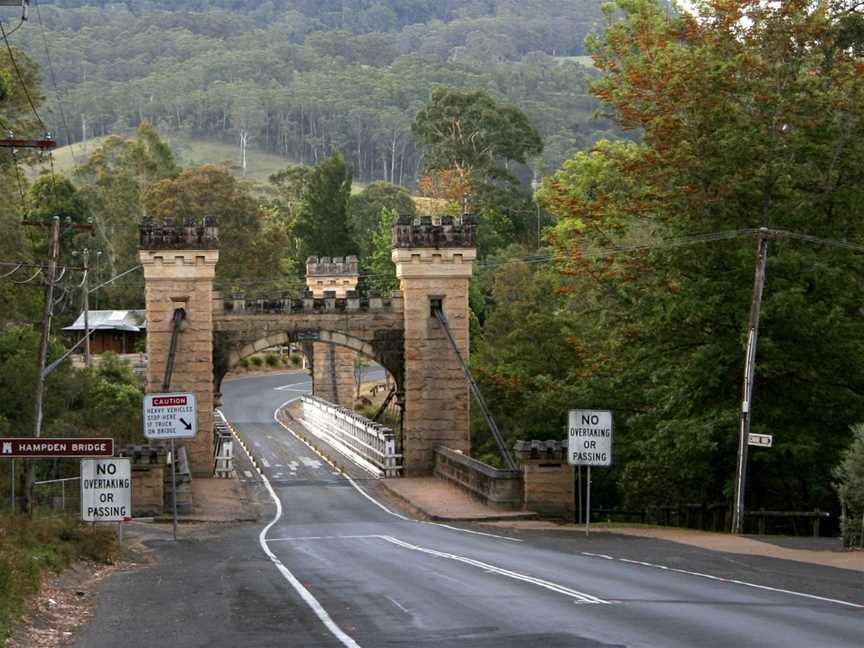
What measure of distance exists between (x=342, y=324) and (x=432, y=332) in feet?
9.34

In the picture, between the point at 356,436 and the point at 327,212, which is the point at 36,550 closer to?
the point at 356,436

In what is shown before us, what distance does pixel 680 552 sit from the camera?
25641mm

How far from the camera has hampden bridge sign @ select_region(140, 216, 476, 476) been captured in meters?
43.1

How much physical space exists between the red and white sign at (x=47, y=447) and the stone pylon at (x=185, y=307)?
733 inches

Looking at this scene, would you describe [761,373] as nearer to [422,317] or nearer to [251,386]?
[422,317]

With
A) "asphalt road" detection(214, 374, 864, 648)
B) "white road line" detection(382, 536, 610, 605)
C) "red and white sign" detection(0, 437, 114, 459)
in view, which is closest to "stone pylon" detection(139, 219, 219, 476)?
"asphalt road" detection(214, 374, 864, 648)

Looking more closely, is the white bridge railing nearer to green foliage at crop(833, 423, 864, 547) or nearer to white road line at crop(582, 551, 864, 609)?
white road line at crop(582, 551, 864, 609)

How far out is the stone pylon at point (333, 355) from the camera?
213 feet

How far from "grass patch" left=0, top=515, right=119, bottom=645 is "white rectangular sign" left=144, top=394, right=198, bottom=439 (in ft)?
6.98

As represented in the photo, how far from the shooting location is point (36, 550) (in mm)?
22234

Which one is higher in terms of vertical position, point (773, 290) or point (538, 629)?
point (773, 290)

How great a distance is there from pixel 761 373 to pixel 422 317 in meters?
13.7

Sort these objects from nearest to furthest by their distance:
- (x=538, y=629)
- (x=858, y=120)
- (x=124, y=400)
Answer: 1. (x=538, y=629)
2. (x=858, y=120)
3. (x=124, y=400)

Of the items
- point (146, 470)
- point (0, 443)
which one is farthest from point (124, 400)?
point (0, 443)
